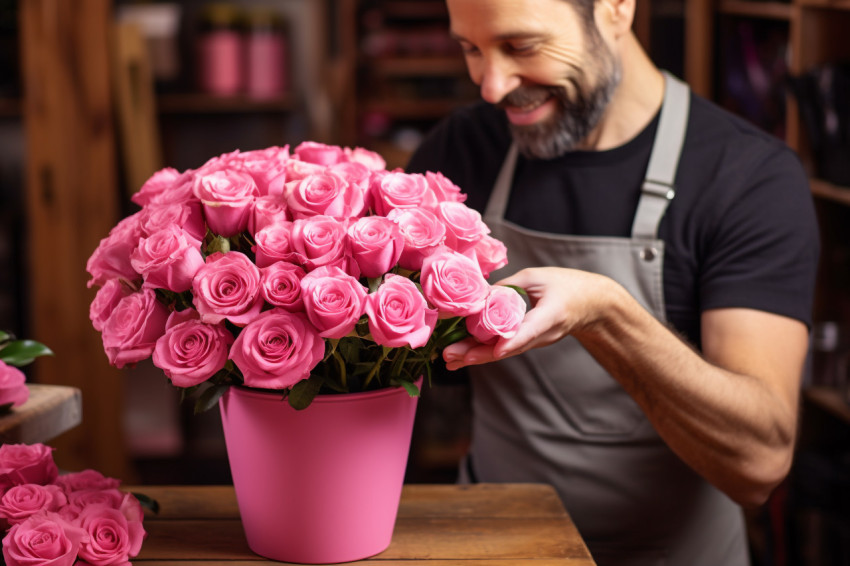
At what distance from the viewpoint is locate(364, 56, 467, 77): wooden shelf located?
3771 mm

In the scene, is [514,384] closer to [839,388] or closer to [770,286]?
[770,286]

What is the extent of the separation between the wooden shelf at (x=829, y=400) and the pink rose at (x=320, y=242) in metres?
1.78

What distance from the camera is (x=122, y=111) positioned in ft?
11.0

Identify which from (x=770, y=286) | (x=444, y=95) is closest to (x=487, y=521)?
(x=770, y=286)

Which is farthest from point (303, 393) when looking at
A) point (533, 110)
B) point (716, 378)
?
point (533, 110)

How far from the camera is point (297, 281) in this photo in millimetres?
947

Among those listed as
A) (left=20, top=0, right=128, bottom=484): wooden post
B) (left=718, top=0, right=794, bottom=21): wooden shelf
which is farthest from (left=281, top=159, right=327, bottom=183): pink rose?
(left=20, top=0, right=128, bottom=484): wooden post

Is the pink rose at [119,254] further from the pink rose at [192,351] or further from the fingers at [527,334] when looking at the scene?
the fingers at [527,334]

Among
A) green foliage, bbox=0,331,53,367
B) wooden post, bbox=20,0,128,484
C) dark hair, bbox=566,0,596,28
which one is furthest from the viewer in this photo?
wooden post, bbox=20,0,128,484

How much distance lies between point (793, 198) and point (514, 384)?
0.53 m

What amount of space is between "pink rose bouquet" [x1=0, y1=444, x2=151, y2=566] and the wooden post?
211 cm

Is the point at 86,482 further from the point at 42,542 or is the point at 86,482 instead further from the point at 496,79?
the point at 496,79

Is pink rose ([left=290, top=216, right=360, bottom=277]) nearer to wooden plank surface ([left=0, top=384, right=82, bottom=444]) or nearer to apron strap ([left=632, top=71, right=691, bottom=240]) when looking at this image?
wooden plank surface ([left=0, top=384, right=82, bottom=444])

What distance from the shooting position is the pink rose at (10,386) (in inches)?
47.3
